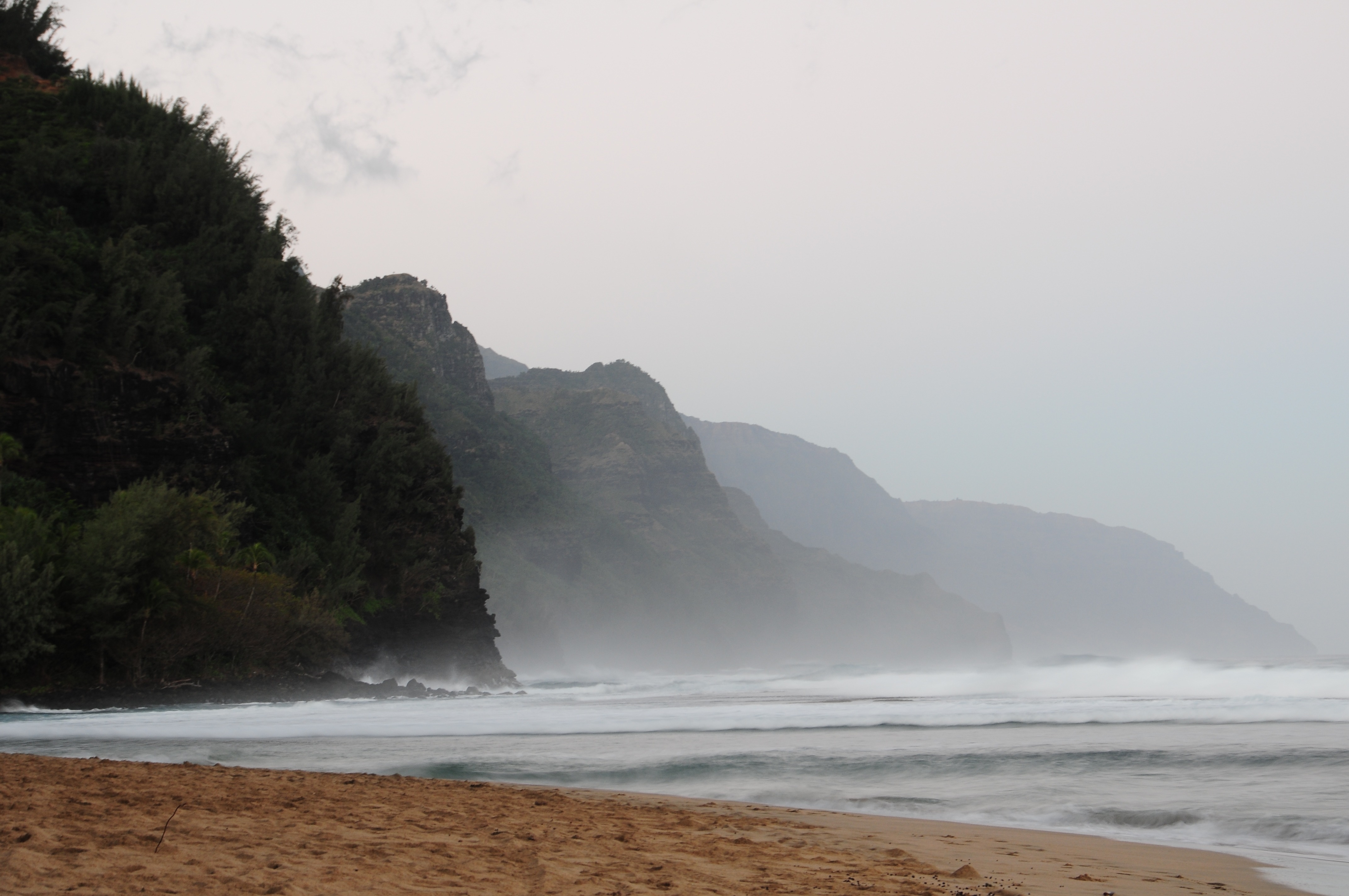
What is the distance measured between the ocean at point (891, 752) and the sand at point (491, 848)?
46.5 inches

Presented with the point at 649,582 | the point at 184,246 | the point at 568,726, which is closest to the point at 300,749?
the point at 568,726

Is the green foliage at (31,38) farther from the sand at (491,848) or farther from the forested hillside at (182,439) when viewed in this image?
the sand at (491,848)

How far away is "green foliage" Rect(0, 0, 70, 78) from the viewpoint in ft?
153

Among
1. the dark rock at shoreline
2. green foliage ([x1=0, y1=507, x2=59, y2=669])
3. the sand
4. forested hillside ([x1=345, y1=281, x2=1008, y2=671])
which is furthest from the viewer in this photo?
forested hillside ([x1=345, y1=281, x2=1008, y2=671])

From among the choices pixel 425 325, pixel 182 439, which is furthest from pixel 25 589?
pixel 425 325

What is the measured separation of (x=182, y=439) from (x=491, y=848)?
30714 millimetres

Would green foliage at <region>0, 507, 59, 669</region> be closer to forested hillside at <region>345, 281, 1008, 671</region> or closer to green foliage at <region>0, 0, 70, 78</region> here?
green foliage at <region>0, 0, 70, 78</region>

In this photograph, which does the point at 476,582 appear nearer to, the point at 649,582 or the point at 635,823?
the point at 635,823

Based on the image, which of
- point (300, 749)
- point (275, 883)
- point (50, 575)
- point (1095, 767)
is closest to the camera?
point (275, 883)

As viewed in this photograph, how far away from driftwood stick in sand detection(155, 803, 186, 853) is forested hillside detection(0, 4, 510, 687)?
665 inches

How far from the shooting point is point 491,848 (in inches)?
249

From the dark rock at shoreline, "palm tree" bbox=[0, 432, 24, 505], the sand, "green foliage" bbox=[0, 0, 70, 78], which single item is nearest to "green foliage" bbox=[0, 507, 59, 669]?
the dark rock at shoreline

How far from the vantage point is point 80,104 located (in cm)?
4309

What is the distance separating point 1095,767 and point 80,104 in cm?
4945
